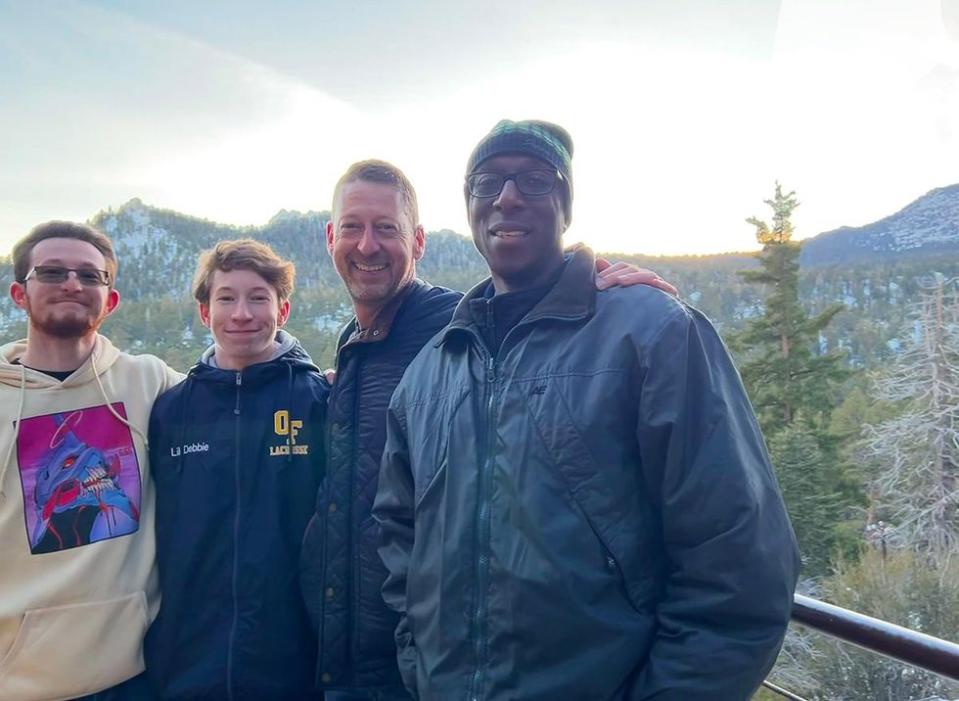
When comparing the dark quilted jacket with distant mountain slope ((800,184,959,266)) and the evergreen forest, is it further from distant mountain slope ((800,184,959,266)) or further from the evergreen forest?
distant mountain slope ((800,184,959,266))

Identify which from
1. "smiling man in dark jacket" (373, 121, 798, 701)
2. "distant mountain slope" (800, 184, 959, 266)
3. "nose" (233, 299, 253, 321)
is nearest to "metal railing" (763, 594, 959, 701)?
"smiling man in dark jacket" (373, 121, 798, 701)

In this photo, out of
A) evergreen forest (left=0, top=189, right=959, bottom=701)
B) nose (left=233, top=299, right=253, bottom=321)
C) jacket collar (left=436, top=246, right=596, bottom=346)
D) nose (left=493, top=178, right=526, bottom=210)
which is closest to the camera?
jacket collar (left=436, top=246, right=596, bottom=346)

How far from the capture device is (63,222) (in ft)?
9.02

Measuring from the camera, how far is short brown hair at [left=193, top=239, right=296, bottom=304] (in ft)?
8.96

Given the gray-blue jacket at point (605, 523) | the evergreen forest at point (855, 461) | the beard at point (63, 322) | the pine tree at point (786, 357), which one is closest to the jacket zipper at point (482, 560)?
the gray-blue jacket at point (605, 523)

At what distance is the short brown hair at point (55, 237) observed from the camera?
2.64 meters

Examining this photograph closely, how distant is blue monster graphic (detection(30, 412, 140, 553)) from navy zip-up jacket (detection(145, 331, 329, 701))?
142 millimetres

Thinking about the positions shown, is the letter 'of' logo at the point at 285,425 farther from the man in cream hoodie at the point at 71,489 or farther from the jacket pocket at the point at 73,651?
the jacket pocket at the point at 73,651

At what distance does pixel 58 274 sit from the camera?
2.62 metres

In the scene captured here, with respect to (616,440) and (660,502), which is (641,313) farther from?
(660,502)

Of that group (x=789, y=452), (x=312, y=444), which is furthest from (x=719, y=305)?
(x=312, y=444)

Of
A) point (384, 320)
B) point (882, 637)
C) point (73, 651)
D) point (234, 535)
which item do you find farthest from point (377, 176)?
point (882, 637)

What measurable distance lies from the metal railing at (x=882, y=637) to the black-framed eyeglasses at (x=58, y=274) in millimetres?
2747

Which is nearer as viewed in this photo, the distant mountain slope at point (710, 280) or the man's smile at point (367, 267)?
the man's smile at point (367, 267)
